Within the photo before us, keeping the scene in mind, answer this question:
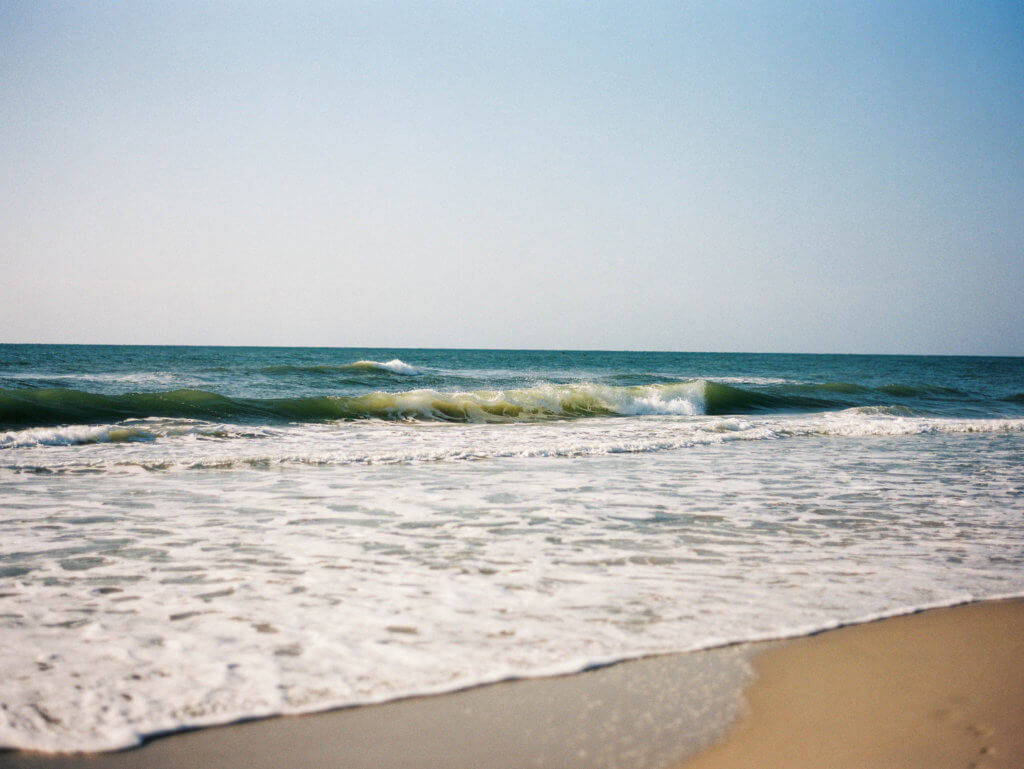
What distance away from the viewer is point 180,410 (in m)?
14.8

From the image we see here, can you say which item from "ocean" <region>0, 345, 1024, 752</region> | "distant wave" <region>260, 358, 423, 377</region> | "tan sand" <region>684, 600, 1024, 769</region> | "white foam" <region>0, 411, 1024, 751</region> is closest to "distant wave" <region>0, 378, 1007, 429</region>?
"ocean" <region>0, 345, 1024, 752</region>

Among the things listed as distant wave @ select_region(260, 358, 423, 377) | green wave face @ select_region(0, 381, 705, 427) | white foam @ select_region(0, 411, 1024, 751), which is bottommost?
white foam @ select_region(0, 411, 1024, 751)

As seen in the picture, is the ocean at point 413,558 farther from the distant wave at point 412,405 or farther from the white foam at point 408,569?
the distant wave at point 412,405

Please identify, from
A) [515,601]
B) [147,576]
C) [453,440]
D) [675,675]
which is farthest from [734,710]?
[453,440]

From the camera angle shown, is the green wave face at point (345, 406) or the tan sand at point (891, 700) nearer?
the tan sand at point (891, 700)

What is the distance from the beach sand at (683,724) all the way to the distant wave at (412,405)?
1270cm

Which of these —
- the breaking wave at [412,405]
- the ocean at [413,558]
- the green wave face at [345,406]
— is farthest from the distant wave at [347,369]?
the ocean at [413,558]

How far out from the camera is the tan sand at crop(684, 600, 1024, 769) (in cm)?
224

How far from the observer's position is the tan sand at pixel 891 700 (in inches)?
88.2

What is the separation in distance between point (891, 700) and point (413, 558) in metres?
2.71

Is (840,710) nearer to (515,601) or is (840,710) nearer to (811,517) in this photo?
(515,601)

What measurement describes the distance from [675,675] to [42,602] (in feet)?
10.1

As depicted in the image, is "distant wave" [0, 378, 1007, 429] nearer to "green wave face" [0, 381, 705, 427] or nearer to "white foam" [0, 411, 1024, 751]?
"green wave face" [0, 381, 705, 427]

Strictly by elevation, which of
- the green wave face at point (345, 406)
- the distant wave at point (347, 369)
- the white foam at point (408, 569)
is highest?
the distant wave at point (347, 369)
